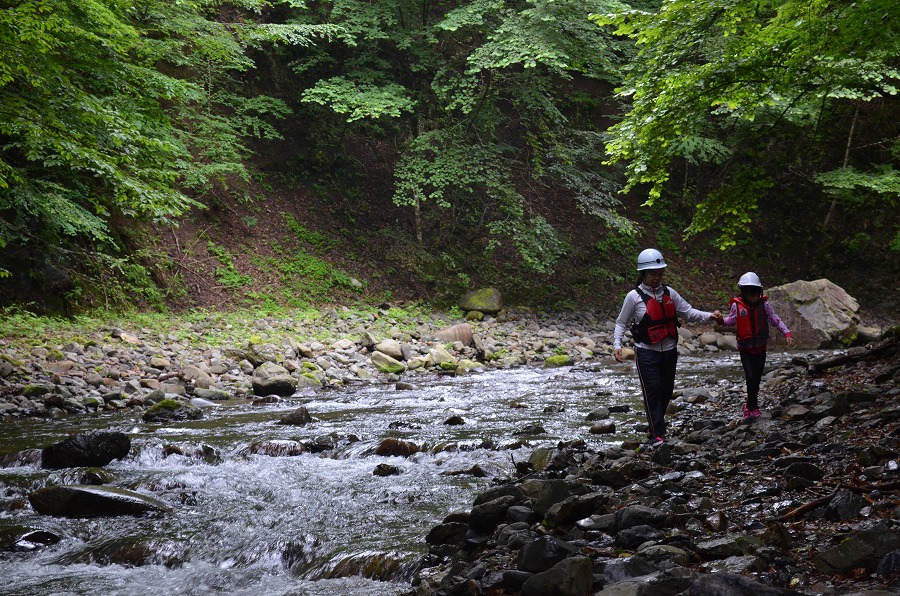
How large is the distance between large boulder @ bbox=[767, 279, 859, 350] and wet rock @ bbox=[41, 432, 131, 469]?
14524 mm

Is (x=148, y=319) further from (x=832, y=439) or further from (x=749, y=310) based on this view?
(x=832, y=439)

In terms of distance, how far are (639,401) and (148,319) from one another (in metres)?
9.94

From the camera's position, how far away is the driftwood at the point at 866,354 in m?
7.99

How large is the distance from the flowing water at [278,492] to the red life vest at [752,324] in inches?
61.4

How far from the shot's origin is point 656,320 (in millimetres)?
6023

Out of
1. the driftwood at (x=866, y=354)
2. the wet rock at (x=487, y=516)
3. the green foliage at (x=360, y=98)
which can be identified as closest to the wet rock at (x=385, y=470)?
the wet rock at (x=487, y=516)

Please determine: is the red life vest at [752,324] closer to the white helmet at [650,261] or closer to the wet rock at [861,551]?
the white helmet at [650,261]

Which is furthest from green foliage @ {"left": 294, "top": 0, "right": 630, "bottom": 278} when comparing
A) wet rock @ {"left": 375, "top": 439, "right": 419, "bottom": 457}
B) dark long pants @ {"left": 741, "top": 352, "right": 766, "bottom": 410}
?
wet rock @ {"left": 375, "top": 439, "right": 419, "bottom": 457}

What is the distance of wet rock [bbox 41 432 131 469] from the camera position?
6387 mm

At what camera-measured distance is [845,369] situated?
8.25 meters

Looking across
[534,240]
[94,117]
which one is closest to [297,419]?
[94,117]

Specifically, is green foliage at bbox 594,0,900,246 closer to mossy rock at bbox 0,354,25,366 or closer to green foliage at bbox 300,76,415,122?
mossy rock at bbox 0,354,25,366

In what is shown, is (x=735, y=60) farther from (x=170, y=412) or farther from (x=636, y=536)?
(x=170, y=412)

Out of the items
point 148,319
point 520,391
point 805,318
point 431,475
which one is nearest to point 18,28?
point 431,475
